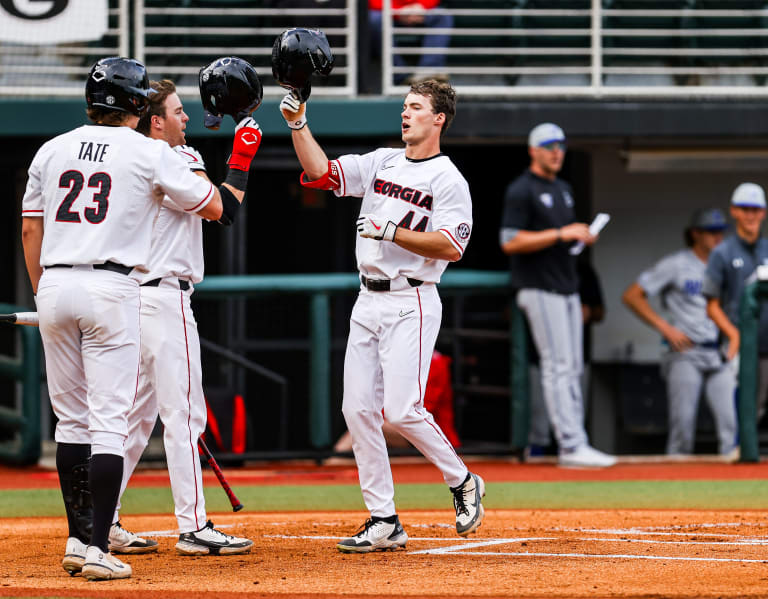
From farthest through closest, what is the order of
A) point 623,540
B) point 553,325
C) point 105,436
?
point 553,325
point 623,540
point 105,436

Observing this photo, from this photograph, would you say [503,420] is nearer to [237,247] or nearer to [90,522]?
[237,247]

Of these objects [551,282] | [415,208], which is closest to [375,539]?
[415,208]

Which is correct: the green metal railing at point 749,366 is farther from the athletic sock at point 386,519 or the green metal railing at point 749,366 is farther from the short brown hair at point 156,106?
the short brown hair at point 156,106

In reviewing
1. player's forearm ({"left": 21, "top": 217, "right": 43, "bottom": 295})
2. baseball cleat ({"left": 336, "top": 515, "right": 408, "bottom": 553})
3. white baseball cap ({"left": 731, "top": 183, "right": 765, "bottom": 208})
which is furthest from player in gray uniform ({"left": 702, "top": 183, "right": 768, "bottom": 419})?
player's forearm ({"left": 21, "top": 217, "right": 43, "bottom": 295})

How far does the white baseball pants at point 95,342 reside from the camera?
467 cm

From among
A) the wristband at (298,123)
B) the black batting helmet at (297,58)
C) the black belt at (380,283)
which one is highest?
the black batting helmet at (297,58)

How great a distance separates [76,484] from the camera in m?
4.87

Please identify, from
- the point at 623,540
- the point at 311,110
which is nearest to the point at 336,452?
the point at 311,110

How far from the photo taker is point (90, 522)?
194 inches

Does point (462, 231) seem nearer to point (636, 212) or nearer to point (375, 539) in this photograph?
point (375, 539)

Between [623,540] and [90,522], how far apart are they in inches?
93.0

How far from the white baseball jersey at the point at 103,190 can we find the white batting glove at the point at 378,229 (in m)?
0.81


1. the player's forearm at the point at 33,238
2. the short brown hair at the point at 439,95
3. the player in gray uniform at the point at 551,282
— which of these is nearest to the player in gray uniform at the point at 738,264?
the player in gray uniform at the point at 551,282

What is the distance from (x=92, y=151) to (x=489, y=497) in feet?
12.2
